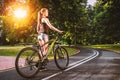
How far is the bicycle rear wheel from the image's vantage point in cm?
930

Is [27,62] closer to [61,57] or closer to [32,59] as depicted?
[32,59]

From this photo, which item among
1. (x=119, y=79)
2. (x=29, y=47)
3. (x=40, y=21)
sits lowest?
(x=119, y=79)

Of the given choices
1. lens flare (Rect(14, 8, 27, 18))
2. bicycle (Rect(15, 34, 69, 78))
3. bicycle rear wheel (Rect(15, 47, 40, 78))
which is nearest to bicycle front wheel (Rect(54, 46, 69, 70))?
bicycle (Rect(15, 34, 69, 78))

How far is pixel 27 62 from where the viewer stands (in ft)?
32.2

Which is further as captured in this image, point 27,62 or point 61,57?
point 61,57

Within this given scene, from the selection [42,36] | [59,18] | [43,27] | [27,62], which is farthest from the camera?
[59,18]

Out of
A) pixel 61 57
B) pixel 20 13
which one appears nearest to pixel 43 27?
pixel 61 57

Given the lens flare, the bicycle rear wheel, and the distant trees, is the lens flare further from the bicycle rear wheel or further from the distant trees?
the bicycle rear wheel

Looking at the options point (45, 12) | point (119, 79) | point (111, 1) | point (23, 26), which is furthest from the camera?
point (111, 1)

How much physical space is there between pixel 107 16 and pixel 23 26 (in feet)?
58.4

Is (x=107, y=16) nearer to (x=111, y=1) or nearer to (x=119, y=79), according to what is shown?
(x=111, y=1)

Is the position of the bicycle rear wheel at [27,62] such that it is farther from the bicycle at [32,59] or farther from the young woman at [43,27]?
the young woman at [43,27]

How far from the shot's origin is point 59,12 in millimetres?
38250

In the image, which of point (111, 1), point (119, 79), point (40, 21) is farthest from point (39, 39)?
point (111, 1)
